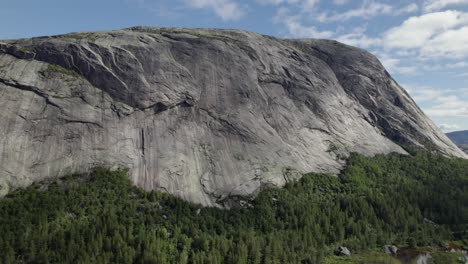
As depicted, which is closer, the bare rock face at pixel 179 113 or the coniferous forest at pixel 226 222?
the coniferous forest at pixel 226 222

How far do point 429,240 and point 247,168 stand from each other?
49.1 metres

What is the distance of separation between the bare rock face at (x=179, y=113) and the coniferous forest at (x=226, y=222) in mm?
5748

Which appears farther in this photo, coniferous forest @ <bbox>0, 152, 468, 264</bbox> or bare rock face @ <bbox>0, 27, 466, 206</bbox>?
bare rock face @ <bbox>0, 27, 466, 206</bbox>

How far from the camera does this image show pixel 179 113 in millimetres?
113500

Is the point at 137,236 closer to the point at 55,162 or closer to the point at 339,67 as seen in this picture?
the point at 55,162

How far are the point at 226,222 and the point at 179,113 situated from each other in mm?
37226

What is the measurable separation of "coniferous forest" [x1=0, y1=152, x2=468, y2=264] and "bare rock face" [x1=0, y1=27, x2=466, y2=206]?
18.9 feet

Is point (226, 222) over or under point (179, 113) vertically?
under

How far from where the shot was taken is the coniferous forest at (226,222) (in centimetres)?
7262

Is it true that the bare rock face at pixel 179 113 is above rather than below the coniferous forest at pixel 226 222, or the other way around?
above

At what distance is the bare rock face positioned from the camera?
312 feet

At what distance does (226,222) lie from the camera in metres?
89.9

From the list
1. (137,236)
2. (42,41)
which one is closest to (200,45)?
(42,41)

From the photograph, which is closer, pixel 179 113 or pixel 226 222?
pixel 226 222
